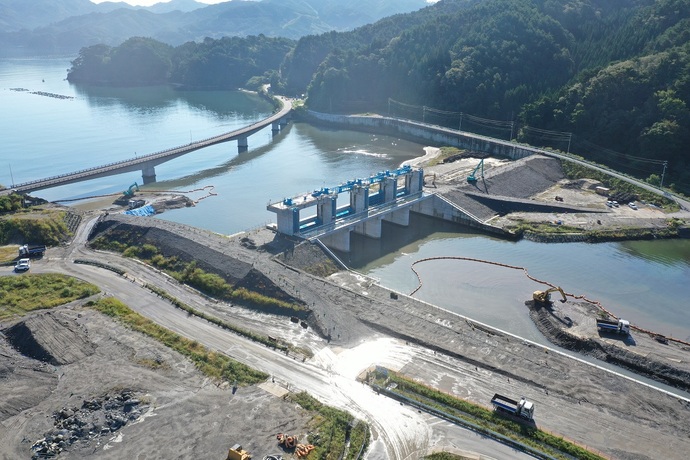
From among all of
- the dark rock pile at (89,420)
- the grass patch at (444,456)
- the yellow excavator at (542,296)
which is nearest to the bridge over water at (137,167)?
the dark rock pile at (89,420)

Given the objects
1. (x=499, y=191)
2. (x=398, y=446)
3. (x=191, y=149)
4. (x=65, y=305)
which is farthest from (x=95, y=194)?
(x=398, y=446)

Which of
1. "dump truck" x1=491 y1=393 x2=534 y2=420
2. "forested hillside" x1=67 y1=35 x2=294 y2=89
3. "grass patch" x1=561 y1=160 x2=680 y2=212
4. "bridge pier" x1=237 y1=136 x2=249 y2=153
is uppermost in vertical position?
"forested hillside" x1=67 y1=35 x2=294 y2=89

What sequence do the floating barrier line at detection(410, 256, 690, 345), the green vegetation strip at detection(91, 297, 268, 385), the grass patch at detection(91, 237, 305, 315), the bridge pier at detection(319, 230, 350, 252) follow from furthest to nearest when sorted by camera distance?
the bridge pier at detection(319, 230, 350, 252), the grass patch at detection(91, 237, 305, 315), the floating barrier line at detection(410, 256, 690, 345), the green vegetation strip at detection(91, 297, 268, 385)

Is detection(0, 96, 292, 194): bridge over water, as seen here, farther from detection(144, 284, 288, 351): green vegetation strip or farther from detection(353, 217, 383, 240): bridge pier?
detection(353, 217, 383, 240): bridge pier

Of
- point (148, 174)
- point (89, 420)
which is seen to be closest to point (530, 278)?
point (89, 420)

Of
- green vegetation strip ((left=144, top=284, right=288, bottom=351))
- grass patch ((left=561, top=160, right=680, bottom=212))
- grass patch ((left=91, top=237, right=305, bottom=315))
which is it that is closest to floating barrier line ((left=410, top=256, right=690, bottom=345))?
grass patch ((left=91, top=237, right=305, bottom=315))

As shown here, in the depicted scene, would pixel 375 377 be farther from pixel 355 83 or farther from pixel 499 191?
pixel 355 83

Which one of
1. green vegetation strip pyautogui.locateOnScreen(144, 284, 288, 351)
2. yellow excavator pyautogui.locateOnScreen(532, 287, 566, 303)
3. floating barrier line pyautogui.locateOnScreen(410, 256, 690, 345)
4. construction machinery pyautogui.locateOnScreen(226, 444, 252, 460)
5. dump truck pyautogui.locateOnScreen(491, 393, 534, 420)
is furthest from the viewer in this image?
yellow excavator pyautogui.locateOnScreen(532, 287, 566, 303)
